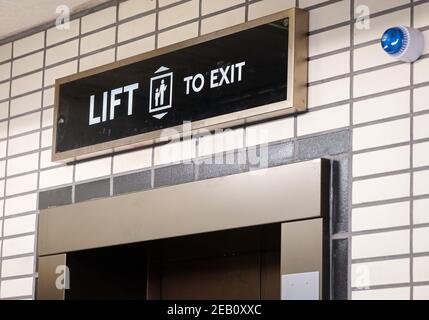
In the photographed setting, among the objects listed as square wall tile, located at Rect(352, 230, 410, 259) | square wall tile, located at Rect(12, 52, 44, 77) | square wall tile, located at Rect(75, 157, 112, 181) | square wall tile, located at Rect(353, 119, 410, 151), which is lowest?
square wall tile, located at Rect(352, 230, 410, 259)

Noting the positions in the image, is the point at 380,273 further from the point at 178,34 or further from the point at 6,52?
the point at 6,52

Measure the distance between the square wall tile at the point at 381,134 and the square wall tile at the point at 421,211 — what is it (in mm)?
233

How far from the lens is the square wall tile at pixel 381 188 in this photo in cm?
330

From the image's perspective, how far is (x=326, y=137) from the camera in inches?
141

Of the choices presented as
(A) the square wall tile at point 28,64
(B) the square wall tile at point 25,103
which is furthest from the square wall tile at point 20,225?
(A) the square wall tile at point 28,64

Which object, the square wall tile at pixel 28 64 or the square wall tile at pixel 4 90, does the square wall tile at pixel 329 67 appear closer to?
the square wall tile at pixel 28 64

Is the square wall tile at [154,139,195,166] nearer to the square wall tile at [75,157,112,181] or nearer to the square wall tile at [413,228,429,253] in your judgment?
the square wall tile at [75,157,112,181]

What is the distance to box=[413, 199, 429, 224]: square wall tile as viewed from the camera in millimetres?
3213

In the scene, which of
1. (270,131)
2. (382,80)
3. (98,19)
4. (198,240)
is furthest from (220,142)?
(98,19)

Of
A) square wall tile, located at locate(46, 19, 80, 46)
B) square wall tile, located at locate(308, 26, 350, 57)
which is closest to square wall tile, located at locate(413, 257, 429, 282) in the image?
square wall tile, located at locate(308, 26, 350, 57)

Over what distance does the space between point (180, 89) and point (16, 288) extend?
1398 mm

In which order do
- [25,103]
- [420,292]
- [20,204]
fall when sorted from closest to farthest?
[420,292] → [20,204] → [25,103]

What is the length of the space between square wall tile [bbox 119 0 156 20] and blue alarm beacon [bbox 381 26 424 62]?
4.75 feet
